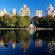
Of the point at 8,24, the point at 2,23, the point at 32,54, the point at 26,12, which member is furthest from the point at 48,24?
the point at 26,12

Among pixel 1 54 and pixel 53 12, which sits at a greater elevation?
pixel 53 12

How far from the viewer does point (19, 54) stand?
948cm

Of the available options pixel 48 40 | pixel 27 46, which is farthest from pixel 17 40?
pixel 27 46

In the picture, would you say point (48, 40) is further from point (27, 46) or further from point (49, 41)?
point (27, 46)

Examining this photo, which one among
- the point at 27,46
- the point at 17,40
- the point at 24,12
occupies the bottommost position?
the point at 27,46

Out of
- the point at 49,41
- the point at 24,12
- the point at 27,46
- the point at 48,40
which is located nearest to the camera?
the point at 27,46

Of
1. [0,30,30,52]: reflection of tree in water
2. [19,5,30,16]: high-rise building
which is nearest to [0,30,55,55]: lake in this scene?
[0,30,30,52]: reflection of tree in water

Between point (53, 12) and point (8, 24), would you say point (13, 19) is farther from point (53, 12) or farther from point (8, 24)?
point (53, 12)

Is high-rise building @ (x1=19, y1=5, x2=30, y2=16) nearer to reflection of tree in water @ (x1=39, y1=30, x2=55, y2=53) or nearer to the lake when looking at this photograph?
reflection of tree in water @ (x1=39, y1=30, x2=55, y2=53)

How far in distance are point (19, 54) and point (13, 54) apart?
47 cm

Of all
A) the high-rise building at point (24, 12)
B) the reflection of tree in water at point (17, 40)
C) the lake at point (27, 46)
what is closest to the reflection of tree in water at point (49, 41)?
the lake at point (27, 46)

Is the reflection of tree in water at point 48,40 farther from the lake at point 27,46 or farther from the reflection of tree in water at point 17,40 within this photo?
the reflection of tree in water at point 17,40

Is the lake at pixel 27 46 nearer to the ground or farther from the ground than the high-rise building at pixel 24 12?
nearer to the ground

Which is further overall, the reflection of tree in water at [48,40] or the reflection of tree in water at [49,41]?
the reflection of tree in water at [48,40]
